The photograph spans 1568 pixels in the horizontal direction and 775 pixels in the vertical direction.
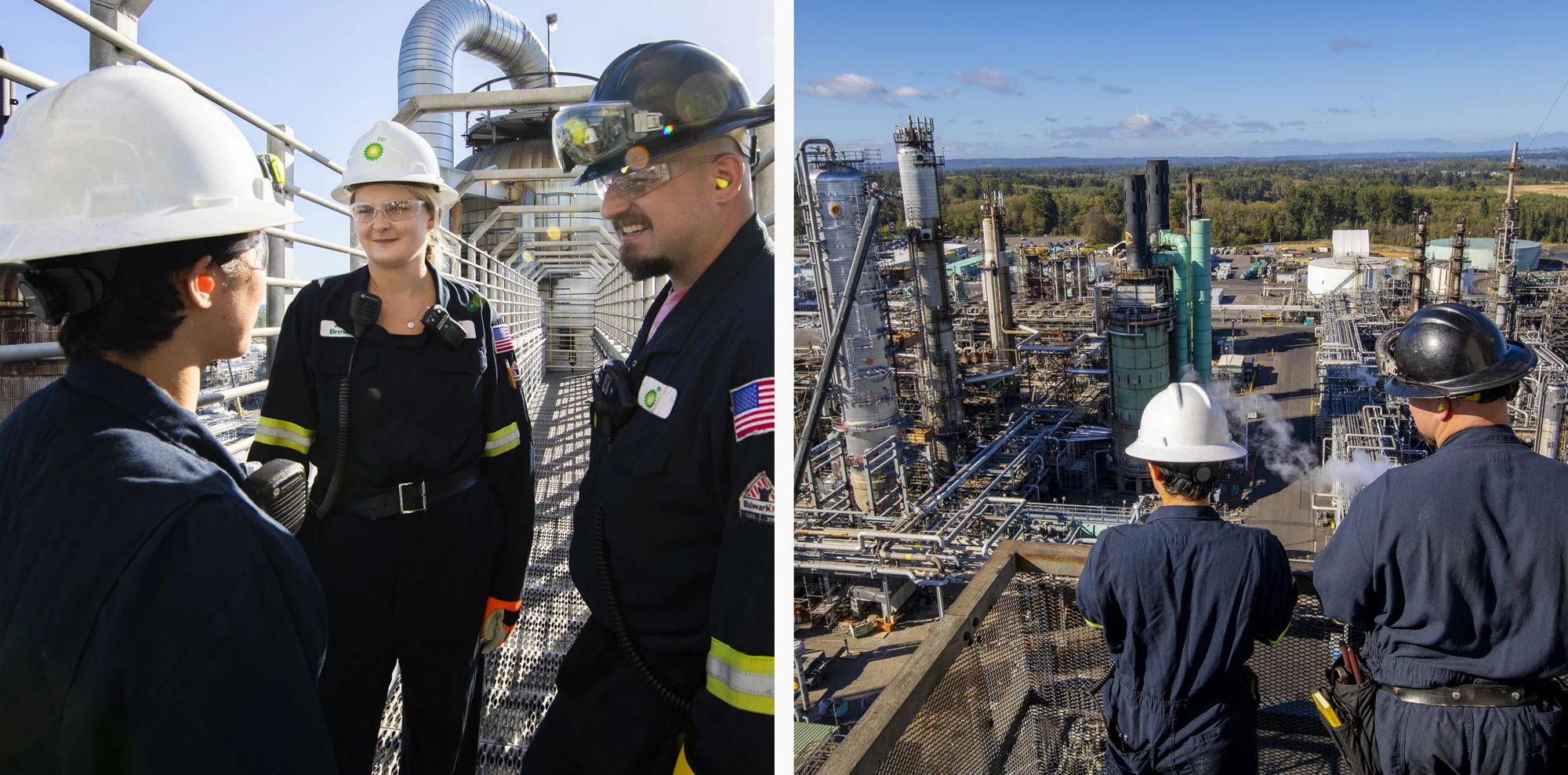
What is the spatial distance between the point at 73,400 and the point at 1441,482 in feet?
8.95

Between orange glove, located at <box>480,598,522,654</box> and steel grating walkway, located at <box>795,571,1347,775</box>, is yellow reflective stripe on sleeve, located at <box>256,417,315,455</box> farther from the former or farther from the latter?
steel grating walkway, located at <box>795,571,1347,775</box>

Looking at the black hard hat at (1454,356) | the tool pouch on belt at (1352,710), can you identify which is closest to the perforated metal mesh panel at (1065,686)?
the tool pouch on belt at (1352,710)

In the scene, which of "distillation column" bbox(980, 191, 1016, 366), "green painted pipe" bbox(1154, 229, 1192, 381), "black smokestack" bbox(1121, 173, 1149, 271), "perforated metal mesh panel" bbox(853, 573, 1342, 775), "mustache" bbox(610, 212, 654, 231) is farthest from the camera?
"distillation column" bbox(980, 191, 1016, 366)

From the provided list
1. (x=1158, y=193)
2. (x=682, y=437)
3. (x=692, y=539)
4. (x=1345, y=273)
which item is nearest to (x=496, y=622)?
(x=692, y=539)

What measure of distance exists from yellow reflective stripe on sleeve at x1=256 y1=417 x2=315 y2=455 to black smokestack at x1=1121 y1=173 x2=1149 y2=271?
71.9 ft

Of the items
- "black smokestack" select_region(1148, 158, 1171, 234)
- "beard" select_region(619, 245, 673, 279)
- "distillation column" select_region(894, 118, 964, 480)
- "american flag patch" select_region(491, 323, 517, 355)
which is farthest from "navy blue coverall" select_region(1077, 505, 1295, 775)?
"black smokestack" select_region(1148, 158, 1171, 234)

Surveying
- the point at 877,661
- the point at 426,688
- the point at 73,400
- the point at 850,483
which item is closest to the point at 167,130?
the point at 73,400

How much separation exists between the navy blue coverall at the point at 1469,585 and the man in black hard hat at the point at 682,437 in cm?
165

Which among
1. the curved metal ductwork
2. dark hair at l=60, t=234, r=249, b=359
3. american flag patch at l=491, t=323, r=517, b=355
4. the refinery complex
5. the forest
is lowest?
the refinery complex

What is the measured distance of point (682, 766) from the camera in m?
1.66

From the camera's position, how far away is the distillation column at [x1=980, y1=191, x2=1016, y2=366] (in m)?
25.7

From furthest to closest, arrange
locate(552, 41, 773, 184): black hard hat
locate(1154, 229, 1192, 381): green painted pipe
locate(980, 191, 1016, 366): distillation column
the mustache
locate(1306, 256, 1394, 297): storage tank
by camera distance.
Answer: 1. locate(1306, 256, 1394, 297): storage tank
2. locate(980, 191, 1016, 366): distillation column
3. locate(1154, 229, 1192, 381): green painted pipe
4. the mustache
5. locate(552, 41, 773, 184): black hard hat

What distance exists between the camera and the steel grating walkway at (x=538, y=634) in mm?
2045

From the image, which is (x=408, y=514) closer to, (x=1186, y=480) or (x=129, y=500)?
(x=129, y=500)
